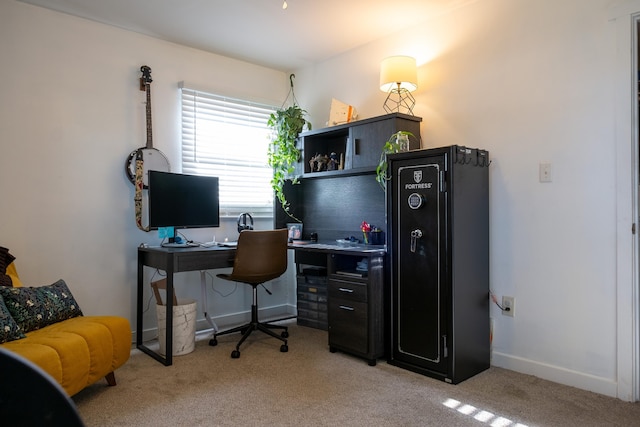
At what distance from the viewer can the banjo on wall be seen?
3.45 metres

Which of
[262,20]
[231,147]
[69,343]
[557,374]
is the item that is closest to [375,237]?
[557,374]

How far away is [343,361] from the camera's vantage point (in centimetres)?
299

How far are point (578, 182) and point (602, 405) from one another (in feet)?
4.03

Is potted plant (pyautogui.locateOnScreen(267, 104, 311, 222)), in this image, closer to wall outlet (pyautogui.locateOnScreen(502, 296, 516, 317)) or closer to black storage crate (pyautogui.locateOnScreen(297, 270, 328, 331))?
black storage crate (pyautogui.locateOnScreen(297, 270, 328, 331))

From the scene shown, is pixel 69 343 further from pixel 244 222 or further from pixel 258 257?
pixel 244 222

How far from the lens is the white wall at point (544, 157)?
8.03ft

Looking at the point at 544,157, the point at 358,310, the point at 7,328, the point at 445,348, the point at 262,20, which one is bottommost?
the point at 445,348

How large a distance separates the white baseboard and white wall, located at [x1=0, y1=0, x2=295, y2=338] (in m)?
2.61

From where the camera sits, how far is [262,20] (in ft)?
10.9

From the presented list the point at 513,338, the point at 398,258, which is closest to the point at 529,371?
the point at 513,338

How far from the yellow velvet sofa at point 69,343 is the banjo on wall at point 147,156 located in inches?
43.6

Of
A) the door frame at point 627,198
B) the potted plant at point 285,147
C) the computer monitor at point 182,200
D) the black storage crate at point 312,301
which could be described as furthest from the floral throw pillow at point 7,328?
the door frame at point 627,198

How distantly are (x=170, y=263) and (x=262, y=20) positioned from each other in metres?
1.97

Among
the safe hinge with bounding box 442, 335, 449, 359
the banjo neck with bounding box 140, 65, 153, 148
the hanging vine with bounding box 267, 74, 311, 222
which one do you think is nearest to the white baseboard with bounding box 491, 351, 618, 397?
the safe hinge with bounding box 442, 335, 449, 359
